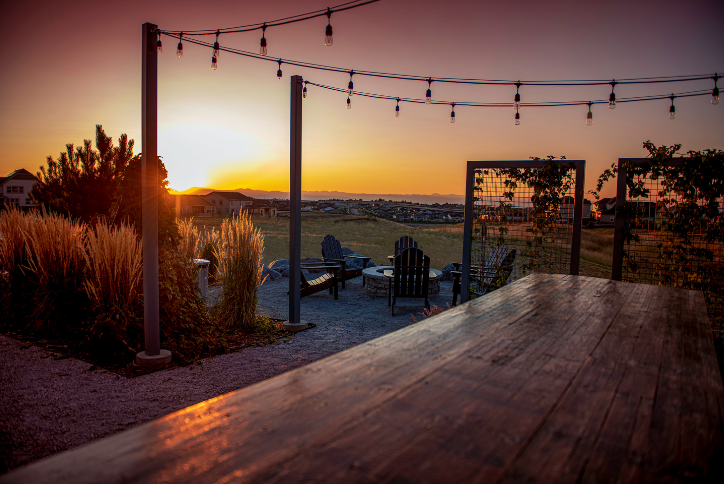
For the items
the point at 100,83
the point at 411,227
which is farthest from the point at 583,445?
the point at 411,227

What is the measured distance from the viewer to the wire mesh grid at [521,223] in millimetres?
4633

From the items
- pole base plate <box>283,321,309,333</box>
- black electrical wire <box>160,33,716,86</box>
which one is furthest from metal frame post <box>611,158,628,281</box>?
pole base plate <box>283,321,309,333</box>

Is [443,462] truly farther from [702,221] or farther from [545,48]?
[545,48]

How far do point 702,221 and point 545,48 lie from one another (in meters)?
3.05

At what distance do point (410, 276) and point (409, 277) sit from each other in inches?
0.8

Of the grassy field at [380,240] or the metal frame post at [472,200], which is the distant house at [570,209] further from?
the grassy field at [380,240]

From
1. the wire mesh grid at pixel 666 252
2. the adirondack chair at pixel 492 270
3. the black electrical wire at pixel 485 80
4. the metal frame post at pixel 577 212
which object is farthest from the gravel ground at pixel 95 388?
the black electrical wire at pixel 485 80

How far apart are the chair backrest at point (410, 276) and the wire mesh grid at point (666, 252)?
7.91 feet

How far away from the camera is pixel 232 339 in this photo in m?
4.38

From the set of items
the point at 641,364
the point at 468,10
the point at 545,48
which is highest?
the point at 468,10

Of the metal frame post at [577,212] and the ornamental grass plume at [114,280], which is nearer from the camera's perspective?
the ornamental grass plume at [114,280]

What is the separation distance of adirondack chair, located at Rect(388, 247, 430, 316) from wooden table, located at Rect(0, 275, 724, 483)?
439 cm

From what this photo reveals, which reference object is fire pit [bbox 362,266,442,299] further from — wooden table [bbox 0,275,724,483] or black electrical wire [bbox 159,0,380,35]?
wooden table [bbox 0,275,724,483]

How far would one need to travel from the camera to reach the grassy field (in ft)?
38.4
